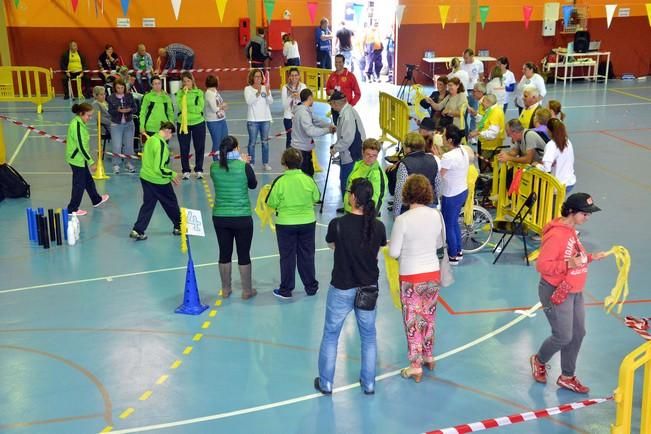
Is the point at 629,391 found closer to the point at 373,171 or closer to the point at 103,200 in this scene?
the point at 373,171

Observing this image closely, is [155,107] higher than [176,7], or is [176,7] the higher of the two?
[176,7]

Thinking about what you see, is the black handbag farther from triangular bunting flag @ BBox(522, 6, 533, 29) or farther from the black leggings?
triangular bunting flag @ BBox(522, 6, 533, 29)

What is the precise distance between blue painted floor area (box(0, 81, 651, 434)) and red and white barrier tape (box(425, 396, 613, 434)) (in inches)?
2.2

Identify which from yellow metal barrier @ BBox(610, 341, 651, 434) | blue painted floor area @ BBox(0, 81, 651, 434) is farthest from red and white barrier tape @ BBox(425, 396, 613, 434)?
yellow metal barrier @ BBox(610, 341, 651, 434)

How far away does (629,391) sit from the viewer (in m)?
5.14

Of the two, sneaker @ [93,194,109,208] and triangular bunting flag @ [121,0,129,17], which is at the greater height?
triangular bunting flag @ [121,0,129,17]

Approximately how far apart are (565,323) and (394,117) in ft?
27.3

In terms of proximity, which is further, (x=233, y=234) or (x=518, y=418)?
(x=233, y=234)

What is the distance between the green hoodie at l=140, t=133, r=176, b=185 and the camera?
31.9 feet

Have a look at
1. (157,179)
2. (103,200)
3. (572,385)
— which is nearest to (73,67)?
(103,200)

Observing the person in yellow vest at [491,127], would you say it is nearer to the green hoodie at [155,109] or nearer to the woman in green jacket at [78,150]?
the green hoodie at [155,109]

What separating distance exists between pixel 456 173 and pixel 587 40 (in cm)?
1893

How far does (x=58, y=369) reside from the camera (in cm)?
700

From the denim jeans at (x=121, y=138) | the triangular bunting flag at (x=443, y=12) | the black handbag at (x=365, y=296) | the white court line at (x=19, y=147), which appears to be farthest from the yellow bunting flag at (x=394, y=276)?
the triangular bunting flag at (x=443, y=12)
